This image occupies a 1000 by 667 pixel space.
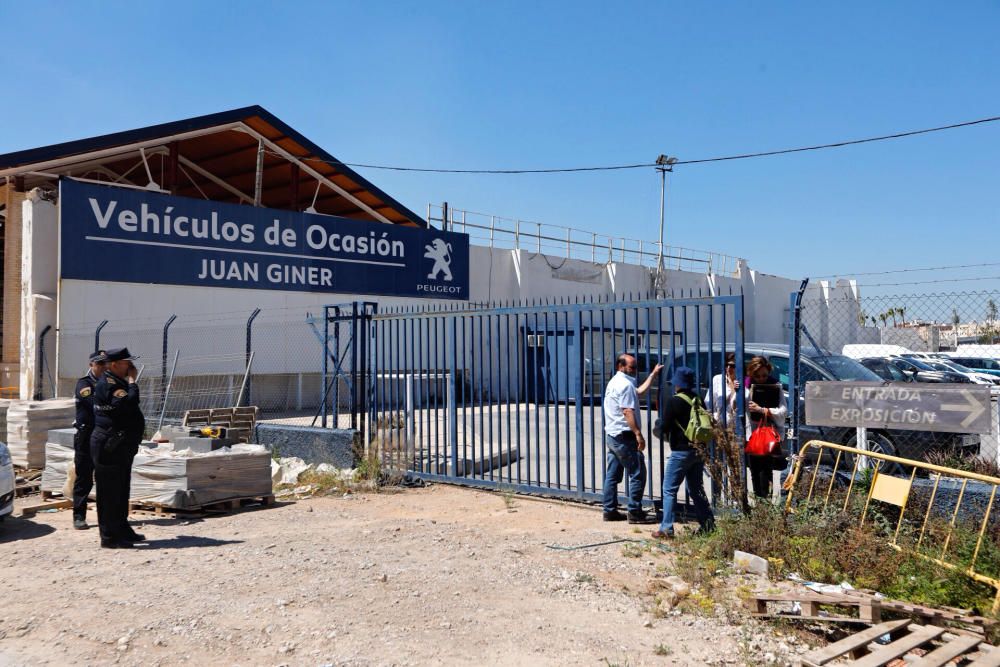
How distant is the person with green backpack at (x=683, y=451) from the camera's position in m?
6.54

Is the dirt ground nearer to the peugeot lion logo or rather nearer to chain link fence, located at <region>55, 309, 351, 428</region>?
chain link fence, located at <region>55, 309, 351, 428</region>

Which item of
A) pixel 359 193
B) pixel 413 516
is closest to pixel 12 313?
pixel 359 193

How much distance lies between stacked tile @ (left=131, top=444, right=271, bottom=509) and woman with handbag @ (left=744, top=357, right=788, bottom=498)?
5182 mm

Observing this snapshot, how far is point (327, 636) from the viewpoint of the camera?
459 cm

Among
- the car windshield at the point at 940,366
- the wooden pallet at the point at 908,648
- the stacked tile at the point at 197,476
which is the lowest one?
the wooden pallet at the point at 908,648

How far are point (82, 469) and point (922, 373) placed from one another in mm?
14709

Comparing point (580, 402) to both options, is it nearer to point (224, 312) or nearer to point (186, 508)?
point (186, 508)

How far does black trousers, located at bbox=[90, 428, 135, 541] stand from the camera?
6816 mm

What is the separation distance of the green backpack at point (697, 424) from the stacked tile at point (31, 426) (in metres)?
8.36

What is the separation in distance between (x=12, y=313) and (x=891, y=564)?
17.8 metres

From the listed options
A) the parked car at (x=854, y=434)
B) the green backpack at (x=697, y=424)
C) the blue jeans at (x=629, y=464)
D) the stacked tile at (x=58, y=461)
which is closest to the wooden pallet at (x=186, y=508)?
the stacked tile at (x=58, y=461)

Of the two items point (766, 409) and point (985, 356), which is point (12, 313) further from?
point (985, 356)

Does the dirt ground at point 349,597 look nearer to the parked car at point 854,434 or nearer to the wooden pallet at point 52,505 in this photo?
the wooden pallet at point 52,505

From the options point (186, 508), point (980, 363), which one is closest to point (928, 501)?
point (186, 508)
